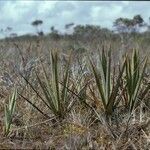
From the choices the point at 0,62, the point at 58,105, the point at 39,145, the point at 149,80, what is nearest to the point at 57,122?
the point at 58,105

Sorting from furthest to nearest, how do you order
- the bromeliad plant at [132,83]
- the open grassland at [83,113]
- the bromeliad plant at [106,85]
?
the bromeliad plant at [132,83]
the bromeliad plant at [106,85]
the open grassland at [83,113]

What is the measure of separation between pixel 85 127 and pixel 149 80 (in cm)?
131

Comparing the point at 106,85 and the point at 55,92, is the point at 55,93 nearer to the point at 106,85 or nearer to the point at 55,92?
the point at 55,92

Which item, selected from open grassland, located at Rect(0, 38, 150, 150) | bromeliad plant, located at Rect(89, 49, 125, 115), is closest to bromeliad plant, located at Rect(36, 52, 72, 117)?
open grassland, located at Rect(0, 38, 150, 150)

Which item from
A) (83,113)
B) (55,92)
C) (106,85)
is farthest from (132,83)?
(55,92)

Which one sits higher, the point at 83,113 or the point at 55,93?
the point at 55,93

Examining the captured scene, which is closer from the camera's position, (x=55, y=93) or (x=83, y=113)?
(x=55, y=93)

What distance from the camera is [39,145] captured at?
4227 mm

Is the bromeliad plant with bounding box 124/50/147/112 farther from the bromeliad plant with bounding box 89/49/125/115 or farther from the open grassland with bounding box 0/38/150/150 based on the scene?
the bromeliad plant with bounding box 89/49/125/115

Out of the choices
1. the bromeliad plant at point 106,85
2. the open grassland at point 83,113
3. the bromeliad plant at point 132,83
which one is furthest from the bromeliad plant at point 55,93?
the bromeliad plant at point 132,83

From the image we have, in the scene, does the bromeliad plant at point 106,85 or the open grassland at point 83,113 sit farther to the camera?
the bromeliad plant at point 106,85

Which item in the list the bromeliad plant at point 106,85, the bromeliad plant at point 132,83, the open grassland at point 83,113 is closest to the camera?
the open grassland at point 83,113

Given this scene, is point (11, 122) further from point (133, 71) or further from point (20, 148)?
point (133, 71)

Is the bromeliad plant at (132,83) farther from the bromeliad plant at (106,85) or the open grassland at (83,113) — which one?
the bromeliad plant at (106,85)
